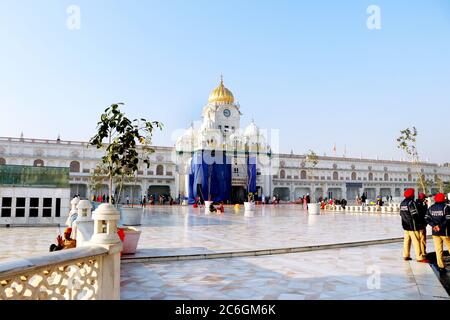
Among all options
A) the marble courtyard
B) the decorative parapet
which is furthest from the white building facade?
the decorative parapet

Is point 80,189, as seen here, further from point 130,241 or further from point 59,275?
point 59,275

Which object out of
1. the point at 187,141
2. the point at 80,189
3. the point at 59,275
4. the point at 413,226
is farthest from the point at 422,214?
the point at 80,189

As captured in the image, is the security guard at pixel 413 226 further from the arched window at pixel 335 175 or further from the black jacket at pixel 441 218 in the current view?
the arched window at pixel 335 175

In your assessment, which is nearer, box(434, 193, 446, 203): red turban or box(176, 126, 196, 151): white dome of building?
box(434, 193, 446, 203): red turban

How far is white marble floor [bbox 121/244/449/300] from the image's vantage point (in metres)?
4.23

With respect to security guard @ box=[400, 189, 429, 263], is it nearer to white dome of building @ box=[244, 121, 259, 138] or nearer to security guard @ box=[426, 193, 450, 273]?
security guard @ box=[426, 193, 450, 273]

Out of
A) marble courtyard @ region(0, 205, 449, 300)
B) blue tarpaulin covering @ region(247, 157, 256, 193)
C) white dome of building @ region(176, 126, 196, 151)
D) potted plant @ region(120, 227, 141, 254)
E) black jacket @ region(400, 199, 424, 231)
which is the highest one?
white dome of building @ region(176, 126, 196, 151)

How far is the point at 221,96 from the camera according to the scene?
44.4 meters

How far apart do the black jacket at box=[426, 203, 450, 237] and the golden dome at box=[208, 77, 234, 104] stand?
129 feet

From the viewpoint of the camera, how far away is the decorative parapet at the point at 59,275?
249 cm

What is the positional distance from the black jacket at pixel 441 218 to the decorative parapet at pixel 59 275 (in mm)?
5321

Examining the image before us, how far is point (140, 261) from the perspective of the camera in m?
6.40

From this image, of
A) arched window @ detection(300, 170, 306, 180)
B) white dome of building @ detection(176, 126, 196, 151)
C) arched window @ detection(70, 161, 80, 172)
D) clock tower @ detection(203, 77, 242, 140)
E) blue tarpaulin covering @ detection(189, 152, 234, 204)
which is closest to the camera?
blue tarpaulin covering @ detection(189, 152, 234, 204)

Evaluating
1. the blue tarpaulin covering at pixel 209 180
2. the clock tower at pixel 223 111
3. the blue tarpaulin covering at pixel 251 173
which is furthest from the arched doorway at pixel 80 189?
the blue tarpaulin covering at pixel 251 173
